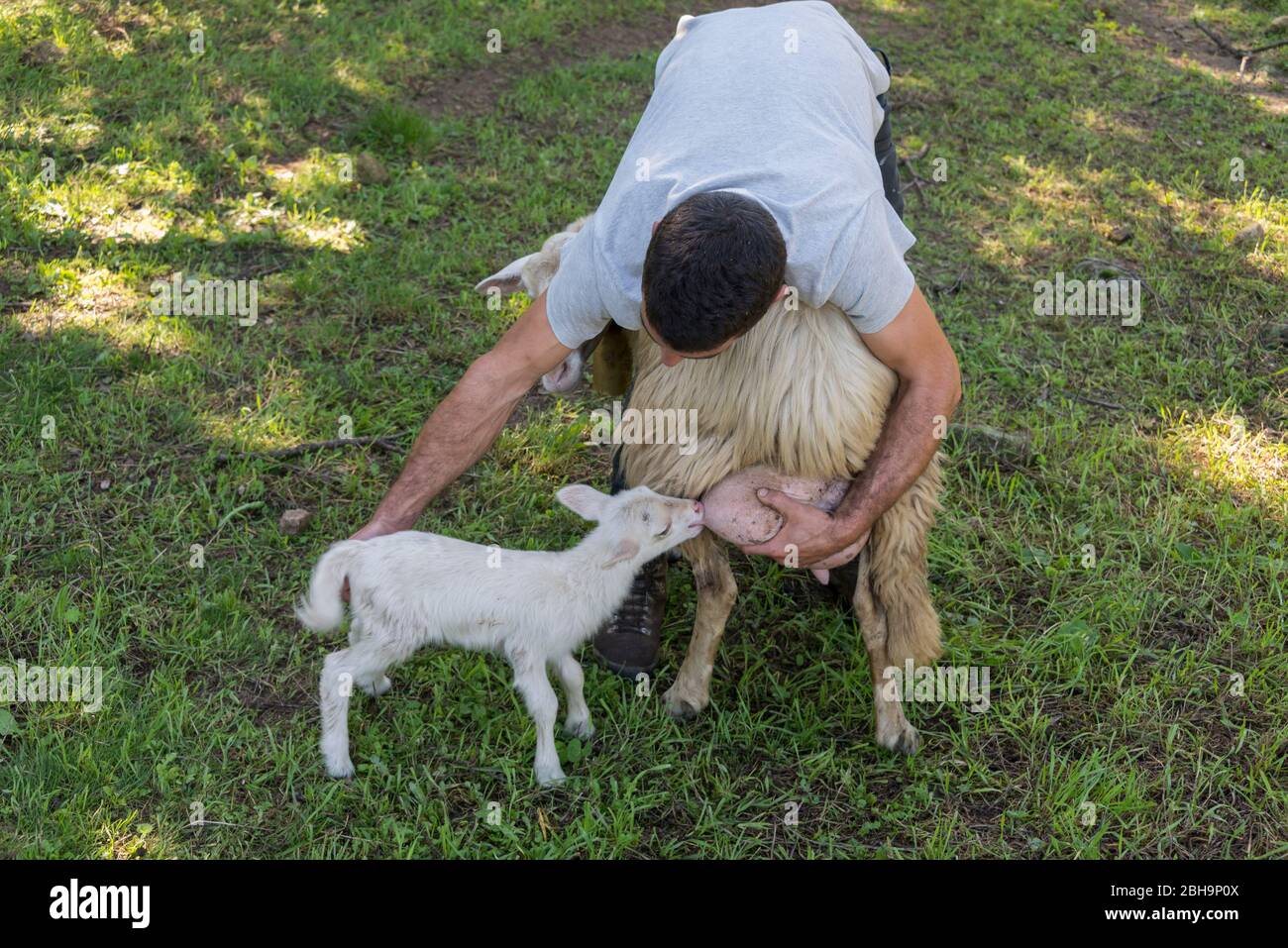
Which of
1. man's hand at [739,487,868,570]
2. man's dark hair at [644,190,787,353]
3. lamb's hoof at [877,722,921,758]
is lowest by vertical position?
lamb's hoof at [877,722,921,758]

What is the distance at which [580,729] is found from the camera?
3.22m

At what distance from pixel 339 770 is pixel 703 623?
1096mm

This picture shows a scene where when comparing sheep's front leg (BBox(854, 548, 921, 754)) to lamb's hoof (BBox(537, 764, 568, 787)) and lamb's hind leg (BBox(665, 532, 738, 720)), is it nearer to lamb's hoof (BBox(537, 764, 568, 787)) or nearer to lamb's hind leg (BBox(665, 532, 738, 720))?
lamb's hind leg (BBox(665, 532, 738, 720))

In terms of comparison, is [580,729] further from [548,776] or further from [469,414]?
[469,414]

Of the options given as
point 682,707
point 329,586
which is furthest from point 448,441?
point 682,707

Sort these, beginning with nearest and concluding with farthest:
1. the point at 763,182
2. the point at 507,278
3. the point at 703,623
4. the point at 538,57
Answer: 1. the point at 763,182
2. the point at 703,623
3. the point at 507,278
4. the point at 538,57

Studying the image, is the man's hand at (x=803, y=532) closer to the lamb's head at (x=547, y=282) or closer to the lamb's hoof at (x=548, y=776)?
the lamb's head at (x=547, y=282)

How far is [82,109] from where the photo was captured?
559cm

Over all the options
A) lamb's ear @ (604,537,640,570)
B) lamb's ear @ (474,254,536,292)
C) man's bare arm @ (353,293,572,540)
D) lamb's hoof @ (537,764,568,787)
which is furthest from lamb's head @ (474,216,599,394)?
lamb's hoof @ (537,764,568,787)

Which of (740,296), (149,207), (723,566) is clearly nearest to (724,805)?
(723,566)

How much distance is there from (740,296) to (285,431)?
222 cm

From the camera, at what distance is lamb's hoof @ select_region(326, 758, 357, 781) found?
301cm

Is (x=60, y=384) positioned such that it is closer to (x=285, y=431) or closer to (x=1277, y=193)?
(x=285, y=431)

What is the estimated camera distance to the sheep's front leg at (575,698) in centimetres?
317
